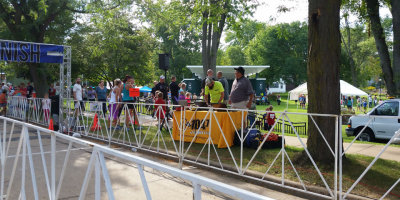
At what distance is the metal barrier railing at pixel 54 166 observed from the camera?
1.65 meters

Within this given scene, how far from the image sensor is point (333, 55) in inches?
241

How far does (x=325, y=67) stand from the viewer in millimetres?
6109

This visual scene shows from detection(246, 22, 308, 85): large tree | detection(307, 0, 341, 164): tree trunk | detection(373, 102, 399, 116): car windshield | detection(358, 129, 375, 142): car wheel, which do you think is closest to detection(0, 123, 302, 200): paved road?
detection(307, 0, 341, 164): tree trunk

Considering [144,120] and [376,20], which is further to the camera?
[376,20]

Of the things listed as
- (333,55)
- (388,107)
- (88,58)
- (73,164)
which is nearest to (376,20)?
(388,107)

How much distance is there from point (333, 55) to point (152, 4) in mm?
12848

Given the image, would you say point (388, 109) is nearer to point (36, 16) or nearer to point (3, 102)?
point (36, 16)

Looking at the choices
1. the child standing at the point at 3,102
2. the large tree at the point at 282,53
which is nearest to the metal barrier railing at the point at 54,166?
the child standing at the point at 3,102

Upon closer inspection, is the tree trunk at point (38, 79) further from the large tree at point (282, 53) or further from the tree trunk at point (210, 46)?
the large tree at point (282, 53)

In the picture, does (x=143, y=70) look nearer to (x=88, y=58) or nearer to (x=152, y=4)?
(x=88, y=58)

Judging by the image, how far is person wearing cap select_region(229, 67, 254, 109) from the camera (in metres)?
8.18

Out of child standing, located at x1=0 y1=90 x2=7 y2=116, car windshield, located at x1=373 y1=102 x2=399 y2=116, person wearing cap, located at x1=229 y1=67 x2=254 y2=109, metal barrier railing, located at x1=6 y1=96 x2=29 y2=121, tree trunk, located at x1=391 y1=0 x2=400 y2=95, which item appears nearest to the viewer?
person wearing cap, located at x1=229 y1=67 x2=254 y2=109

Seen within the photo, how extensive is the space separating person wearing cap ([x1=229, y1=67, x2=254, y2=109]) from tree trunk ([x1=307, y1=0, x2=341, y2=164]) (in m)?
2.20

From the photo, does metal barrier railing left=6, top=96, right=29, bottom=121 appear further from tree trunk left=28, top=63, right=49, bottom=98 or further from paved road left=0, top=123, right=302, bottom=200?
paved road left=0, top=123, right=302, bottom=200
